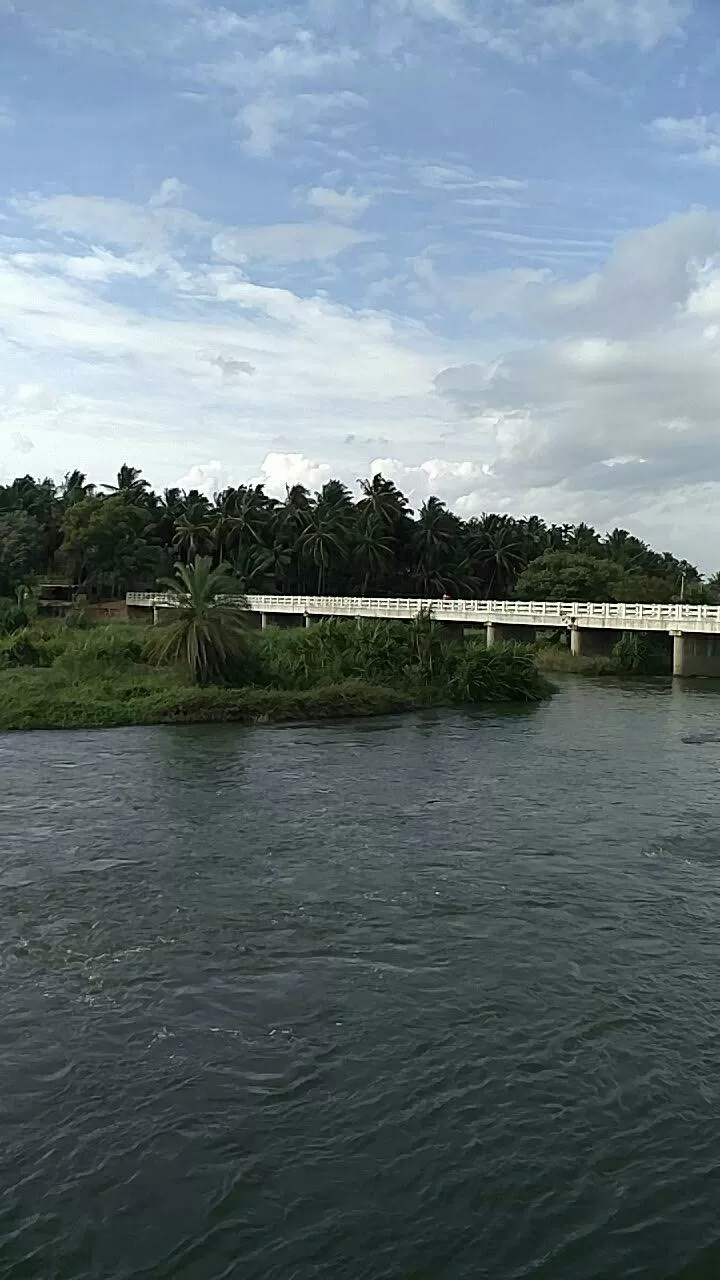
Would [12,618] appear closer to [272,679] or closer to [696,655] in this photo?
[272,679]

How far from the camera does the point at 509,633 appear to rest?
70250 millimetres

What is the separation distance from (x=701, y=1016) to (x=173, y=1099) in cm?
628

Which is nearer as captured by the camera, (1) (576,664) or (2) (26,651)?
(2) (26,651)

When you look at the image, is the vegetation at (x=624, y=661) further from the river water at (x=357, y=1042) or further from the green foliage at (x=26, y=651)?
the river water at (x=357, y=1042)

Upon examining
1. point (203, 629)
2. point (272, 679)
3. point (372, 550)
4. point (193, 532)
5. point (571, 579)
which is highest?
point (193, 532)

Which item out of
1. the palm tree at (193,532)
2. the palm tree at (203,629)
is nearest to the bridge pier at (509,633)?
the palm tree at (203,629)

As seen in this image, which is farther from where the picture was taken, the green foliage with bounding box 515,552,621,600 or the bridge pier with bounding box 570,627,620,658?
the green foliage with bounding box 515,552,621,600

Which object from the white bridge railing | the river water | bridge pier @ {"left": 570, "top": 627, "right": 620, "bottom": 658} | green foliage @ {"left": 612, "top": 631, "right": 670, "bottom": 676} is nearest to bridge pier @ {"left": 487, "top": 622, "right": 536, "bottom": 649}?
the white bridge railing

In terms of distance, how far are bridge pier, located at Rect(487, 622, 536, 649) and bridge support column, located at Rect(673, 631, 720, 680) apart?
1191 centimetres

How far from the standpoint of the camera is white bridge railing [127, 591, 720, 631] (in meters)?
56.2

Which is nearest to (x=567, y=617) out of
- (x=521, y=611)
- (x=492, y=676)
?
(x=521, y=611)

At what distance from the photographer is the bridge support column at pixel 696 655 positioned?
57.0 metres

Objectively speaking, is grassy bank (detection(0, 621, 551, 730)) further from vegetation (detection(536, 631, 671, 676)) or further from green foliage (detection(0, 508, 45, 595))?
green foliage (detection(0, 508, 45, 595))

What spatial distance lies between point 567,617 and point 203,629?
29878 mm
